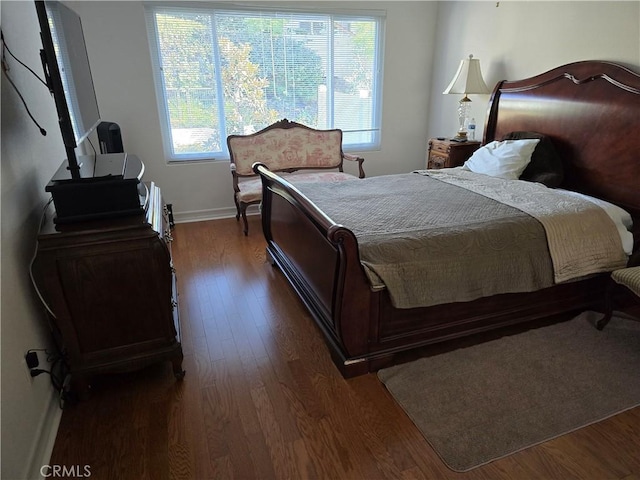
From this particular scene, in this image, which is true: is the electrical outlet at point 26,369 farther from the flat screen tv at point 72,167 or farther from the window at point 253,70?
the window at point 253,70

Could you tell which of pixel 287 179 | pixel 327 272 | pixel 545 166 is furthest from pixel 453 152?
pixel 327 272

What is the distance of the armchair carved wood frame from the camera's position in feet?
13.2

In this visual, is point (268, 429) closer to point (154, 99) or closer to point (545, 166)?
point (545, 166)

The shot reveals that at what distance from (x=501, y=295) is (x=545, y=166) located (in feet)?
4.19

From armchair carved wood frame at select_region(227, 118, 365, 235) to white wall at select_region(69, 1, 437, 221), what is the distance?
1.24 feet

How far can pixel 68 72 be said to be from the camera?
1893 millimetres

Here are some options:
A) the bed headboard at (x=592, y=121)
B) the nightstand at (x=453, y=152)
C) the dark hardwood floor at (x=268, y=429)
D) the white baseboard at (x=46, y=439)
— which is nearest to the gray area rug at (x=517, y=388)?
the dark hardwood floor at (x=268, y=429)

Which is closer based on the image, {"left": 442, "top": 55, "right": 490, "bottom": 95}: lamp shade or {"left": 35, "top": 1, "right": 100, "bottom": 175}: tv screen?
{"left": 35, "top": 1, "right": 100, "bottom": 175}: tv screen

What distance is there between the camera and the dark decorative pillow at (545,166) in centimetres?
291

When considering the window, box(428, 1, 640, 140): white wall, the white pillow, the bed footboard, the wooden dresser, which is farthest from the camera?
the window

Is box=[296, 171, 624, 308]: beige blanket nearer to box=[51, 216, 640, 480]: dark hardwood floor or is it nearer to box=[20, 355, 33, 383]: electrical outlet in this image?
box=[51, 216, 640, 480]: dark hardwood floor

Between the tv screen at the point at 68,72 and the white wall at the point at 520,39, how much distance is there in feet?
10.6

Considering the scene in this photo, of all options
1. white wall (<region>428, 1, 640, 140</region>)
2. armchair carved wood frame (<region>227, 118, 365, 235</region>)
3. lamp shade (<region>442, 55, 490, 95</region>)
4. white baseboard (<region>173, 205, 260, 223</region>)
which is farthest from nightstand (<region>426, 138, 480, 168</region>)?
white baseboard (<region>173, 205, 260, 223</region>)

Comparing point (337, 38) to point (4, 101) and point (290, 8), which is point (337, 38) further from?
point (4, 101)
